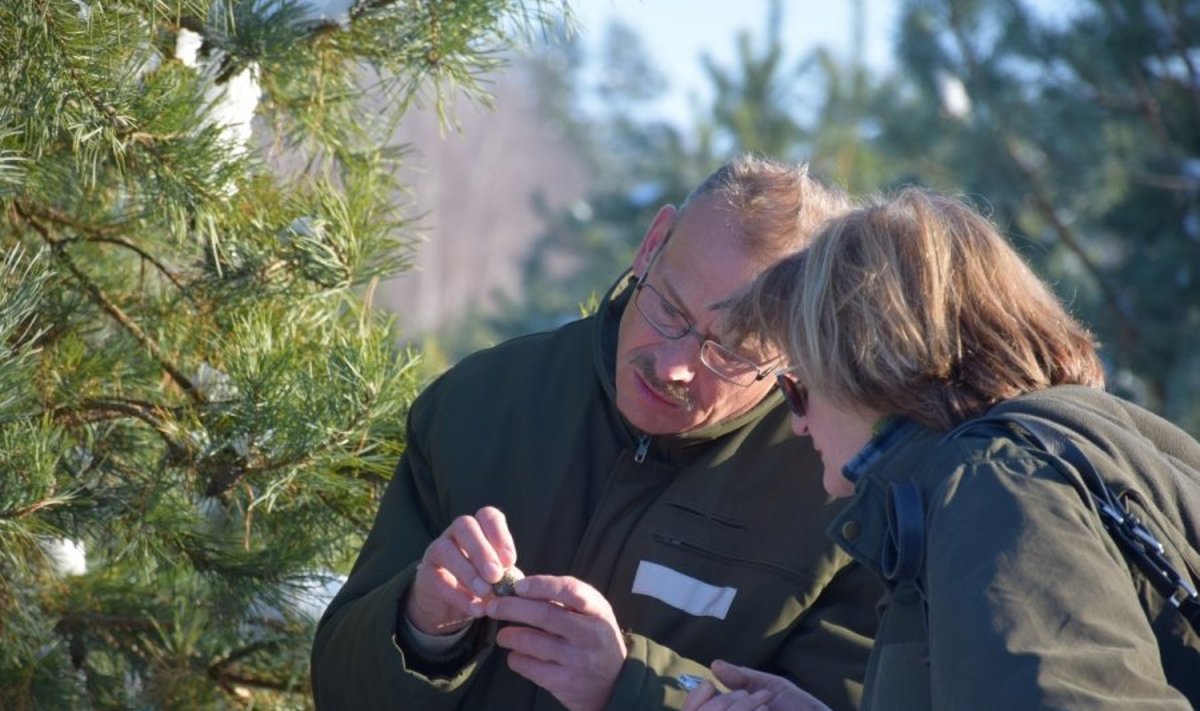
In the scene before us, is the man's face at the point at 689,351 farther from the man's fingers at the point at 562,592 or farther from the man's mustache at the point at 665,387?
the man's fingers at the point at 562,592

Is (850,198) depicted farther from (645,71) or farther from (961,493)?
(645,71)

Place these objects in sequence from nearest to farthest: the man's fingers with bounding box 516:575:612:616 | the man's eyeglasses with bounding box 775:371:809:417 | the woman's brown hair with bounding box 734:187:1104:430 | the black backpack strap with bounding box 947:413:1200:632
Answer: the black backpack strap with bounding box 947:413:1200:632 → the woman's brown hair with bounding box 734:187:1104:430 → the man's eyeglasses with bounding box 775:371:809:417 → the man's fingers with bounding box 516:575:612:616

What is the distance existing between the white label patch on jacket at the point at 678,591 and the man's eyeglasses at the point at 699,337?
1.11ft

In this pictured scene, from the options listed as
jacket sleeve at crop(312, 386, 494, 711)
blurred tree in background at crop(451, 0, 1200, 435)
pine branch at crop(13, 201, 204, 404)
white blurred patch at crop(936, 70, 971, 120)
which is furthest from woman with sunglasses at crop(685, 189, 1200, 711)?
white blurred patch at crop(936, 70, 971, 120)

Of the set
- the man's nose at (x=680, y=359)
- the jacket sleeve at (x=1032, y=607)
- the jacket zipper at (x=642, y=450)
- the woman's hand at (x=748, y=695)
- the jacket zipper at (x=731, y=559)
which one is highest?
the man's nose at (x=680, y=359)

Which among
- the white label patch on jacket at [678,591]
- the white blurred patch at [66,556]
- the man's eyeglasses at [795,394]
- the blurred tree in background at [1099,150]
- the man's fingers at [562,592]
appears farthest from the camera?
the blurred tree in background at [1099,150]

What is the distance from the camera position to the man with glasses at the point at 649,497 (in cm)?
221

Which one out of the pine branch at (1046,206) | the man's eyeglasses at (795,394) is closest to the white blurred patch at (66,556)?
the man's eyeglasses at (795,394)

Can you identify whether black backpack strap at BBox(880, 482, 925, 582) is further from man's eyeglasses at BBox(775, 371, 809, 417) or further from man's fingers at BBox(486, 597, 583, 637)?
→ man's fingers at BBox(486, 597, 583, 637)

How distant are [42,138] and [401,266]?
0.70 metres

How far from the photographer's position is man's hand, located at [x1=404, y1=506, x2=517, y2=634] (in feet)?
6.50

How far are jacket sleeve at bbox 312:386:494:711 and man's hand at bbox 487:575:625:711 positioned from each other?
16 centimetres

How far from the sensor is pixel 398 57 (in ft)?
8.20

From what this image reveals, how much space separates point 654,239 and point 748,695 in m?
0.93
